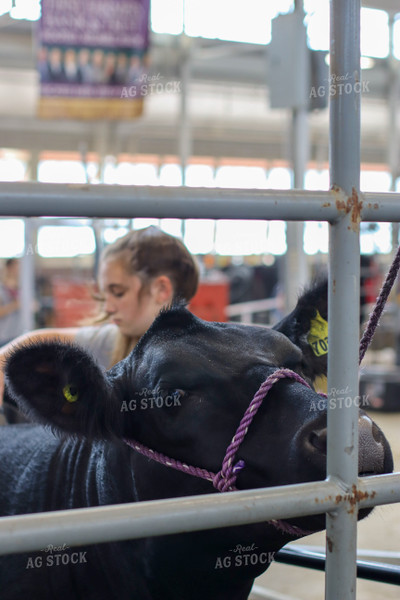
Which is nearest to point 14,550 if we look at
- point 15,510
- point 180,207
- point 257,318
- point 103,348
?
point 180,207

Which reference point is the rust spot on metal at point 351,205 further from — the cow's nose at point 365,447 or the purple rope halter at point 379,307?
the cow's nose at point 365,447

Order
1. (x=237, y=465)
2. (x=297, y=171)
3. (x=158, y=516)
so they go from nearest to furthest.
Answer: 1. (x=158, y=516)
2. (x=237, y=465)
3. (x=297, y=171)

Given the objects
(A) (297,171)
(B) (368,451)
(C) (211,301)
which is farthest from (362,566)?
(C) (211,301)

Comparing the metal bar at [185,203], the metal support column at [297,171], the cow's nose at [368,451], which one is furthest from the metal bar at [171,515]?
the metal support column at [297,171]

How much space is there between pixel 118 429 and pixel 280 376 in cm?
31

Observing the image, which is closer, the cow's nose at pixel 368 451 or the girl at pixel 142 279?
the cow's nose at pixel 368 451

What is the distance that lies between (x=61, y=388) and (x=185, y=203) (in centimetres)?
50

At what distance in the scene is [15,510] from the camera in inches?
60.6

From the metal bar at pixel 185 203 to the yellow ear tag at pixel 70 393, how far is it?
47cm

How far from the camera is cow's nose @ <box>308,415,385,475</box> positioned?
41.6 inches

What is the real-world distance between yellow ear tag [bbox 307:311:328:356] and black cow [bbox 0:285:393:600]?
0.06 metres

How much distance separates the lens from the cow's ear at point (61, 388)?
3.87 feet

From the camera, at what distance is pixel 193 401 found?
49.2 inches

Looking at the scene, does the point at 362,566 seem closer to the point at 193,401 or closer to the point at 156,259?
the point at 193,401
